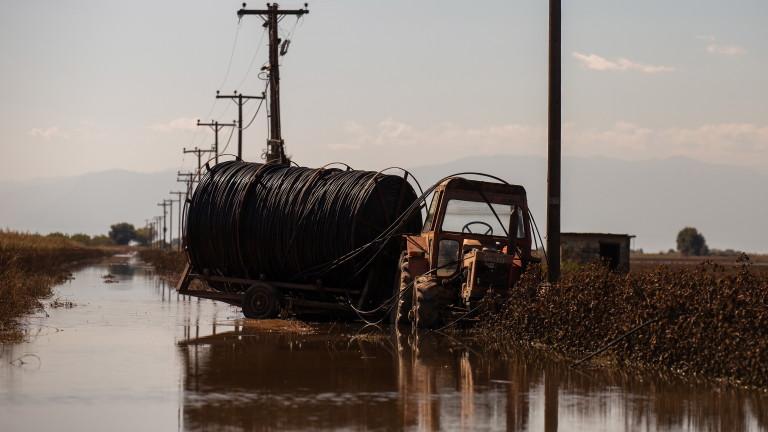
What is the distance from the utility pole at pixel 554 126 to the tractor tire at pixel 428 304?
2.37 metres

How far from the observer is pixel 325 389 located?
13.4 metres

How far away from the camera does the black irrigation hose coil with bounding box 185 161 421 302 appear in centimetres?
2389

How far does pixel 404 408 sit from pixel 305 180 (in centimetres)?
1311

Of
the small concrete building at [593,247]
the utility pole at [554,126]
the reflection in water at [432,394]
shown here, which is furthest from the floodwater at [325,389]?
the small concrete building at [593,247]

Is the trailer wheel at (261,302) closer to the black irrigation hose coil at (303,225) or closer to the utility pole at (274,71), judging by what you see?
the black irrigation hose coil at (303,225)

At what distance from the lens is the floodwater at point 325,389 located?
11219 millimetres

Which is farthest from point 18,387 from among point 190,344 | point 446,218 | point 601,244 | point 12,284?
point 601,244

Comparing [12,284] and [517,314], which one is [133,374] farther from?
[12,284]

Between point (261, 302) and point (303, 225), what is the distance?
6.26 ft

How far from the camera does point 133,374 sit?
48.4 ft

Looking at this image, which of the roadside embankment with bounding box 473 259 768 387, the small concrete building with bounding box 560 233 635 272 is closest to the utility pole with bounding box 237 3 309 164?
the small concrete building with bounding box 560 233 635 272

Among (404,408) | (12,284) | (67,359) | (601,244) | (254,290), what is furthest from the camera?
(601,244)

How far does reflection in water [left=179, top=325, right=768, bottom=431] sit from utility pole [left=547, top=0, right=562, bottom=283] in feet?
10.3

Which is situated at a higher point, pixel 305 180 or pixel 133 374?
pixel 305 180
